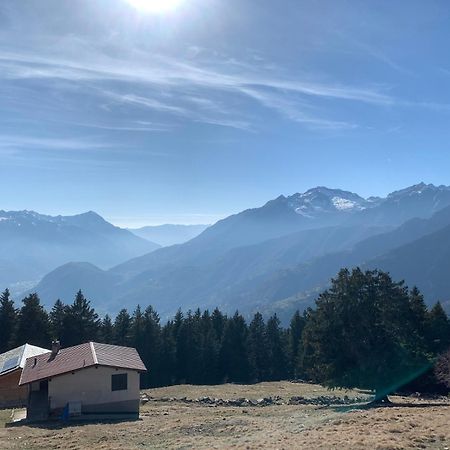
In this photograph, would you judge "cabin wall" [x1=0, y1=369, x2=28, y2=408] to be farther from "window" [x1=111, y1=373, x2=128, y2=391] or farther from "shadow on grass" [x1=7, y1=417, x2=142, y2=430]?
"window" [x1=111, y1=373, x2=128, y2=391]

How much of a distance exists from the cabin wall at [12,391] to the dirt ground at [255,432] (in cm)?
1719

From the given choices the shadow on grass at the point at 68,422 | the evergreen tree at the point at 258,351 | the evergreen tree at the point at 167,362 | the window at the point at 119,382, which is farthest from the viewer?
the evergreen tree at the point at 258,351

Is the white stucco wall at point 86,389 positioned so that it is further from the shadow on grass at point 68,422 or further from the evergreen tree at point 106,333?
the evergreen tree at point 106,333

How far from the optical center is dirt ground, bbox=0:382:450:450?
22.6 m

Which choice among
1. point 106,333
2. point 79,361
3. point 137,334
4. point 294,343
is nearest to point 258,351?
point 294,343

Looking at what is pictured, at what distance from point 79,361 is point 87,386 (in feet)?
7.94

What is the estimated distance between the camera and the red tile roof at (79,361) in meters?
40.0

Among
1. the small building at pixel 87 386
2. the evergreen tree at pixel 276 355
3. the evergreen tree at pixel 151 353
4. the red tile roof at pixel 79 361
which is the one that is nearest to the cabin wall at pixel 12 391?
the red tile roof at pixel 79 361

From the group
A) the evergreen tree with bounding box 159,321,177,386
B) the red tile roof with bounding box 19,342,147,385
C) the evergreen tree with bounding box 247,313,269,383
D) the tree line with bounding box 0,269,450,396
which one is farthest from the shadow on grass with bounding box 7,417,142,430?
the evergreen tree with bounding box 247,313,269,383

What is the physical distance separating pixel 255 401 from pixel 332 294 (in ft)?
41.0

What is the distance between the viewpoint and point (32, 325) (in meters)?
75.6

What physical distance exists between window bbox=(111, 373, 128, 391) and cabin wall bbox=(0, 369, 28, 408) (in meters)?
13.8

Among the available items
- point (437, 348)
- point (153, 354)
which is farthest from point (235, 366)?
point (437, 348)

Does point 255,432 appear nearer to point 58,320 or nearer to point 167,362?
point 58,320
